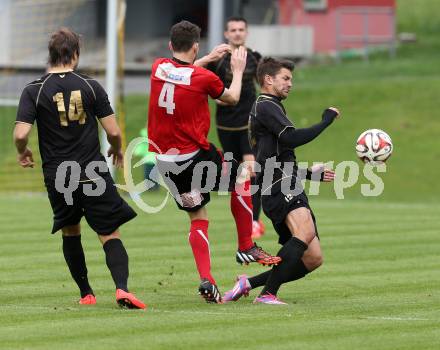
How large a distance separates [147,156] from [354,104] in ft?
33.3

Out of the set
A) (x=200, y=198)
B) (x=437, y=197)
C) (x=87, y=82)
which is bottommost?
(x=437, y=197)

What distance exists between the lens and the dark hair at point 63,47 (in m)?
9.95

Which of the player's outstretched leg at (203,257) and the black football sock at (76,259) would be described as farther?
the black football sock at (76,259)

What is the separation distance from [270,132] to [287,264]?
1.12 metres

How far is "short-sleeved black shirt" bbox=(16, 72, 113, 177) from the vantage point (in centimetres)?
998

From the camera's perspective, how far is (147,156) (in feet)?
83.1

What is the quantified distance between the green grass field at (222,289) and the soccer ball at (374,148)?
3.97 feet

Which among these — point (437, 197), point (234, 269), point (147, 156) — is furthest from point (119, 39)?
point (234, 269)

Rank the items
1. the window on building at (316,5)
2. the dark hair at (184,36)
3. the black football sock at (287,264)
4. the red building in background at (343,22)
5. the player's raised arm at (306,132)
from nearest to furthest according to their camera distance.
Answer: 1. the player's raised arm at (306,132)
2. the black football sock at (287,264)
3. the dark hair at (184,36)
4. the red building in background at (343,22)
5. the window on building at (316,5)

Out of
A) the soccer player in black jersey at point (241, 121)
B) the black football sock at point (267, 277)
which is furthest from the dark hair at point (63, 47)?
the soccer player in black jersey at point (241, 121)

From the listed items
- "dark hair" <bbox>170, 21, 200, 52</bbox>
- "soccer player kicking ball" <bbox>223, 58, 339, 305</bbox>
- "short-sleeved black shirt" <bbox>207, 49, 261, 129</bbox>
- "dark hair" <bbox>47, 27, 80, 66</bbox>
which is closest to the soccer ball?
"soccer player kicking ball" <bbox>223, 58, 339, 305</bbox>

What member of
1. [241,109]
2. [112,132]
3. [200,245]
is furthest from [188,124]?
[241,109]

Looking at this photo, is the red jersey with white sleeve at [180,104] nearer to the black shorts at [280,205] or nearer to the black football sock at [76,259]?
the black shorts at [280,205]

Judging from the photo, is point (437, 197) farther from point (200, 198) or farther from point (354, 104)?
point (200, 198)
